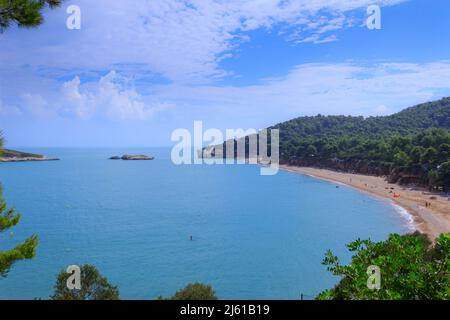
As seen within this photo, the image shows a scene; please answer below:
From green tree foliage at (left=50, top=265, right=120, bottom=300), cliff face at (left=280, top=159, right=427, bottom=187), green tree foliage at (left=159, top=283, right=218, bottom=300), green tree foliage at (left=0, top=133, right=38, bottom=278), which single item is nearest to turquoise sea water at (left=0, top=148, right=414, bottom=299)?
green tree foliage at (left=159, top=283, right=218, bottom=300)

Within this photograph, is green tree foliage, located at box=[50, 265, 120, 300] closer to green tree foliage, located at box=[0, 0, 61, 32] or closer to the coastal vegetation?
green tree foliage, located at box=[0, 0, 61, 32]

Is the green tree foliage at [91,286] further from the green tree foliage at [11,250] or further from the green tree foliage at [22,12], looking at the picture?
the green tree foliage at [22,12]

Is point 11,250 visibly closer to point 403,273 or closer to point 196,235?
point 403,273

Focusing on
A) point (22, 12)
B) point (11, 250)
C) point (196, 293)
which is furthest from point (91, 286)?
point (22, 12)

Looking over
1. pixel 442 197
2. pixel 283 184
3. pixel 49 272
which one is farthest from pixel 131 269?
pixel 283 184
